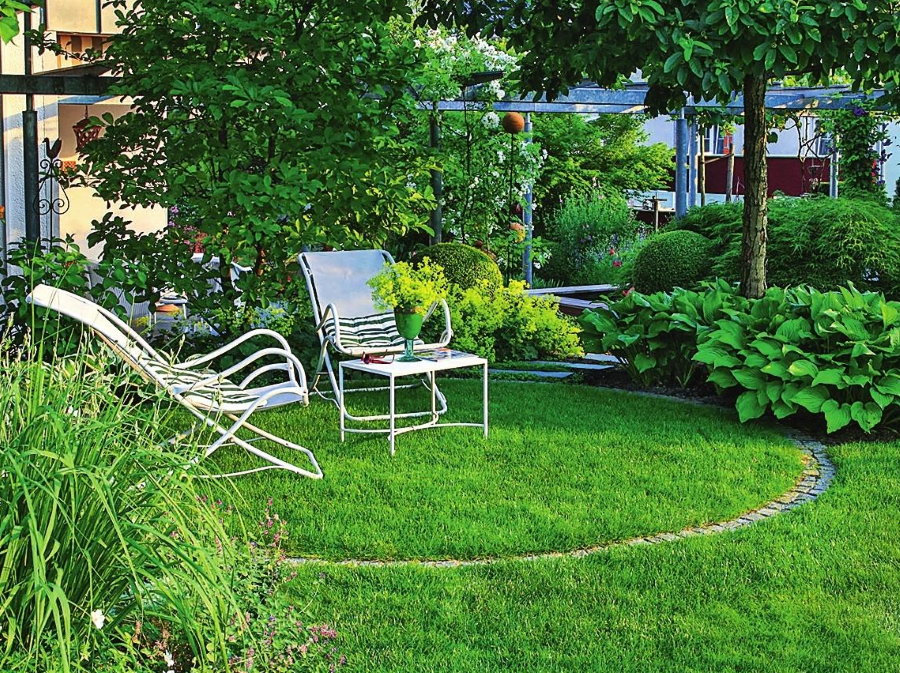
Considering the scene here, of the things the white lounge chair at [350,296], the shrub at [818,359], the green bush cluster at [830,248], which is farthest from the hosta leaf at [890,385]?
the green bush cluster at [830,248]

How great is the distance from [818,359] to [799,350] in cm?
12

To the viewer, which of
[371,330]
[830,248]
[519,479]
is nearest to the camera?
[519,479]

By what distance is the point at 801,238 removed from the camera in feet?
31.1

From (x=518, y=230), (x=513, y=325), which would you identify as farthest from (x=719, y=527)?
(x=518, y=230)

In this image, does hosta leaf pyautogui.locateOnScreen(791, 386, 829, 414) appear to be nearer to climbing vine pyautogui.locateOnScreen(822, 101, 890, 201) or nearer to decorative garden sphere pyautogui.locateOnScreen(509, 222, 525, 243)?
decorative garden sphere pyautogui.locateOnScreen(509, 222, 525, 243)

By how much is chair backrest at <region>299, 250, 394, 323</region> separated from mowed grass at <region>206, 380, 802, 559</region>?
57cm

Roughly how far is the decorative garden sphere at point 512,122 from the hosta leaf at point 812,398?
6.22 metres

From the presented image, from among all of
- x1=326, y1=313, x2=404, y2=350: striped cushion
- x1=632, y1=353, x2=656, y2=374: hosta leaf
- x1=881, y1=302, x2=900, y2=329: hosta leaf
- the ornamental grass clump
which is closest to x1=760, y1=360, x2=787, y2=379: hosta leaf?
x1=881, y1=302, x2=900, y2=329: hosta leaf

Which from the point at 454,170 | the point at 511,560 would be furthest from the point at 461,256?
the point at 511,560

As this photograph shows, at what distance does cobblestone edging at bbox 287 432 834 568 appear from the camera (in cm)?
396

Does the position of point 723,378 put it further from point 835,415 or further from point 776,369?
point 835,415

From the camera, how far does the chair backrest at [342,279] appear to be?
664 cm

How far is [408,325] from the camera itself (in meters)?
5.96

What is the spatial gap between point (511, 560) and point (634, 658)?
0.85 metres
